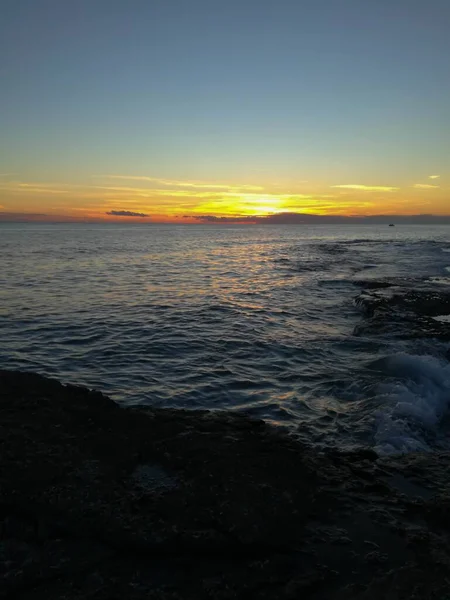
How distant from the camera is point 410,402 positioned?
10.6 metres

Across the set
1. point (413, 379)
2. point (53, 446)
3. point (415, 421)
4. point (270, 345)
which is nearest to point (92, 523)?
point (53, 446)

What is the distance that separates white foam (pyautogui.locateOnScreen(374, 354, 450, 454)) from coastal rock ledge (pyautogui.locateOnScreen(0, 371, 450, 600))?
0.80 m

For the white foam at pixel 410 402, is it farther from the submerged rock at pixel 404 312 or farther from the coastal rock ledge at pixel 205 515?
the submerged rock at pixel 404 312

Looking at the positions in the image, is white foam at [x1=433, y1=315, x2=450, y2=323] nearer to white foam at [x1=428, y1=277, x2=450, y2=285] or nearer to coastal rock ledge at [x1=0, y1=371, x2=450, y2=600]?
white foam at [x1=428, y1=277, x2=450, y2=285]

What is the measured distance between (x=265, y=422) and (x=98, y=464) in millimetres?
3945

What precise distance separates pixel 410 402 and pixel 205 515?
7070 mm

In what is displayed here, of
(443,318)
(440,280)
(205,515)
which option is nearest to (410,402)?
(205,515)

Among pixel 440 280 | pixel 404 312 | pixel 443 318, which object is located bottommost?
pixel 443 318

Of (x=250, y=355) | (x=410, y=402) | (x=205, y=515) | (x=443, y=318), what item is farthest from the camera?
(x=443, y=318)

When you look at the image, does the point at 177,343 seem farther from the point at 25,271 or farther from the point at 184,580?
the point at 25,271

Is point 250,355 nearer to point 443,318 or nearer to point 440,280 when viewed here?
point 443,318

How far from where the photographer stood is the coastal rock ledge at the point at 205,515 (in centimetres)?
478

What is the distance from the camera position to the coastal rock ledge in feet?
A: 15.7

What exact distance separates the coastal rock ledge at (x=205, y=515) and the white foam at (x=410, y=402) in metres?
0.80
